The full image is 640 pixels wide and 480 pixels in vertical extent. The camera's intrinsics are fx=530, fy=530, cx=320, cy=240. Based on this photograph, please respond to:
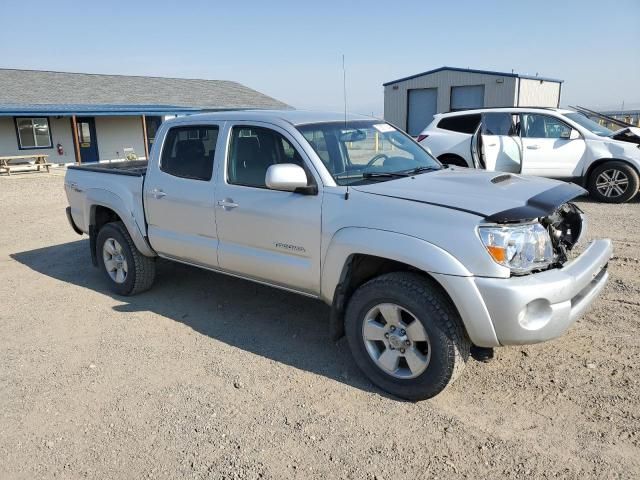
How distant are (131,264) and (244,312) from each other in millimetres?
1346

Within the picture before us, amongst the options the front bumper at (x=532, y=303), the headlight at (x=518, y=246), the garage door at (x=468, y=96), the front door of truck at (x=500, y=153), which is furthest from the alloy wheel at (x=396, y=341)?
the garage door at (x=468, y=96)

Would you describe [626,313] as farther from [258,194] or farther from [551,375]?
[258,194]

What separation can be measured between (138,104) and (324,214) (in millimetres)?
25049

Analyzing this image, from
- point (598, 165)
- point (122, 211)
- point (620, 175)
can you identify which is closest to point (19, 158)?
point (122, 211)

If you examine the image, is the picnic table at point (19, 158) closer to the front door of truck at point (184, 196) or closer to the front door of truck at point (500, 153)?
the front door of truck at point (184, 196)

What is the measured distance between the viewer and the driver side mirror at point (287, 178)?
3.62 meters

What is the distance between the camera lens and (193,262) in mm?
4863

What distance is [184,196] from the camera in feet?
15.4

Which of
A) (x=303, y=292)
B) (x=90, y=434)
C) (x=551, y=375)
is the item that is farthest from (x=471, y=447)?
(x=90, y=434)

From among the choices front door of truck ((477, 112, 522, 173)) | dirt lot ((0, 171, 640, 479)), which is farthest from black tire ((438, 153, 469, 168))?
dirt lot ((0, 171, 640, 479))

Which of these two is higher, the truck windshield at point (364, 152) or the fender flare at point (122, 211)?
the truck windshield at point (364, 152)

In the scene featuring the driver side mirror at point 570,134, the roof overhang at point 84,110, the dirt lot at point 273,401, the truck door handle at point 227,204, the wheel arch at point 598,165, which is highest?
the roof overhang at point 84,110

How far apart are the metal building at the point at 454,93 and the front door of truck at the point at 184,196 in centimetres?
2309

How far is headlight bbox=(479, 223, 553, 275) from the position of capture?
9.94 feet
